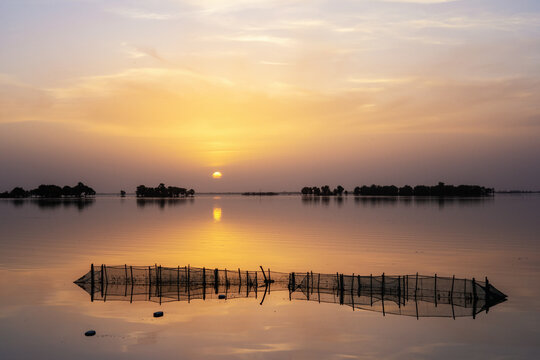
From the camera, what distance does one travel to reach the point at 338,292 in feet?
131

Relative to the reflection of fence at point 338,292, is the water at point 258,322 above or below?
below

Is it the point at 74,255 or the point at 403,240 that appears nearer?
the point at 74,255

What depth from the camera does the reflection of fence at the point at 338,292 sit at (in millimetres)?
36503

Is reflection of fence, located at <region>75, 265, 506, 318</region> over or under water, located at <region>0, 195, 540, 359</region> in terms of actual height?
over

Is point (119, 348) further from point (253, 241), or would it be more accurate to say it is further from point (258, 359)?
point (253, 241)

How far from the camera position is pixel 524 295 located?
144ft

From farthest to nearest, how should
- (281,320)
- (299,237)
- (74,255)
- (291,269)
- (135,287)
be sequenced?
(299,237) < (74,255) < (291,269) < (135,287) < (281,320)

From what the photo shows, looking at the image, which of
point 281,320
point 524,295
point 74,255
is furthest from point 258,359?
point 74,255

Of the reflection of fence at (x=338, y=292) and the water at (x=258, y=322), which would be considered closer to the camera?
the water at (x=258, y=322)

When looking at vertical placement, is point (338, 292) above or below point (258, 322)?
above

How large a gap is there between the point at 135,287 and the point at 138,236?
59.1 metres

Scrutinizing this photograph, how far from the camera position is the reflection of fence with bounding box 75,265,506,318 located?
3650 cm

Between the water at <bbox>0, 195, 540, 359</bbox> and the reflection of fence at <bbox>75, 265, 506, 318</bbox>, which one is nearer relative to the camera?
the water at <bbox>0, 195, 540, 359</bbox>

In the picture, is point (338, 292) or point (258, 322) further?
point (338, 292)
